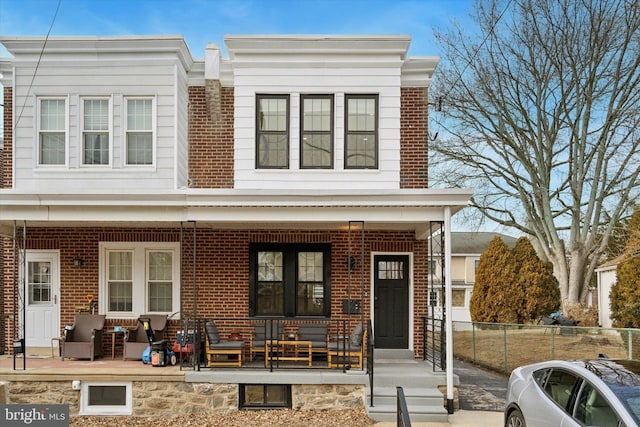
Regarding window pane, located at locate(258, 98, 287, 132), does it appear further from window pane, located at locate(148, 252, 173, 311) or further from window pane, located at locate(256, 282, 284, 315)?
window pane, located at locate(148, 252, 173, 311)

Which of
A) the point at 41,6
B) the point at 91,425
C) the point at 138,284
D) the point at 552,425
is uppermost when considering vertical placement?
the point at 41,6

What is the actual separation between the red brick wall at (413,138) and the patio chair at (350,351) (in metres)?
3.38

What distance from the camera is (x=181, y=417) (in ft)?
33.6

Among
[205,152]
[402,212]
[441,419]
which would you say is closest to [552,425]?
[441,419]

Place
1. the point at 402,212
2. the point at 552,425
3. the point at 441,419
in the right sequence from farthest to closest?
the point at 402,212, the point at 441,419, the point at 552,425

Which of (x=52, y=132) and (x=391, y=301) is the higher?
(x=52, y=132)

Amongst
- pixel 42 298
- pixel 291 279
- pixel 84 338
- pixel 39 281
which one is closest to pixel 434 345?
pixel 291 279

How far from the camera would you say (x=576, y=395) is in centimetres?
605

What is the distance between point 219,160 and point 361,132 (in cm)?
300

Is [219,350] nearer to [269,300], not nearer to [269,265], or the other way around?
[269,300]

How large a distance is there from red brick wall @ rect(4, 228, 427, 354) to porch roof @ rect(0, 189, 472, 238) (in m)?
1.78

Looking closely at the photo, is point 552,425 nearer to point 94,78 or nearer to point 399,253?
point 399,253

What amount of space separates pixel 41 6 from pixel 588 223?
18465 millimetres

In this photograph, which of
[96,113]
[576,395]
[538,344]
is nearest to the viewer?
[576,395]
